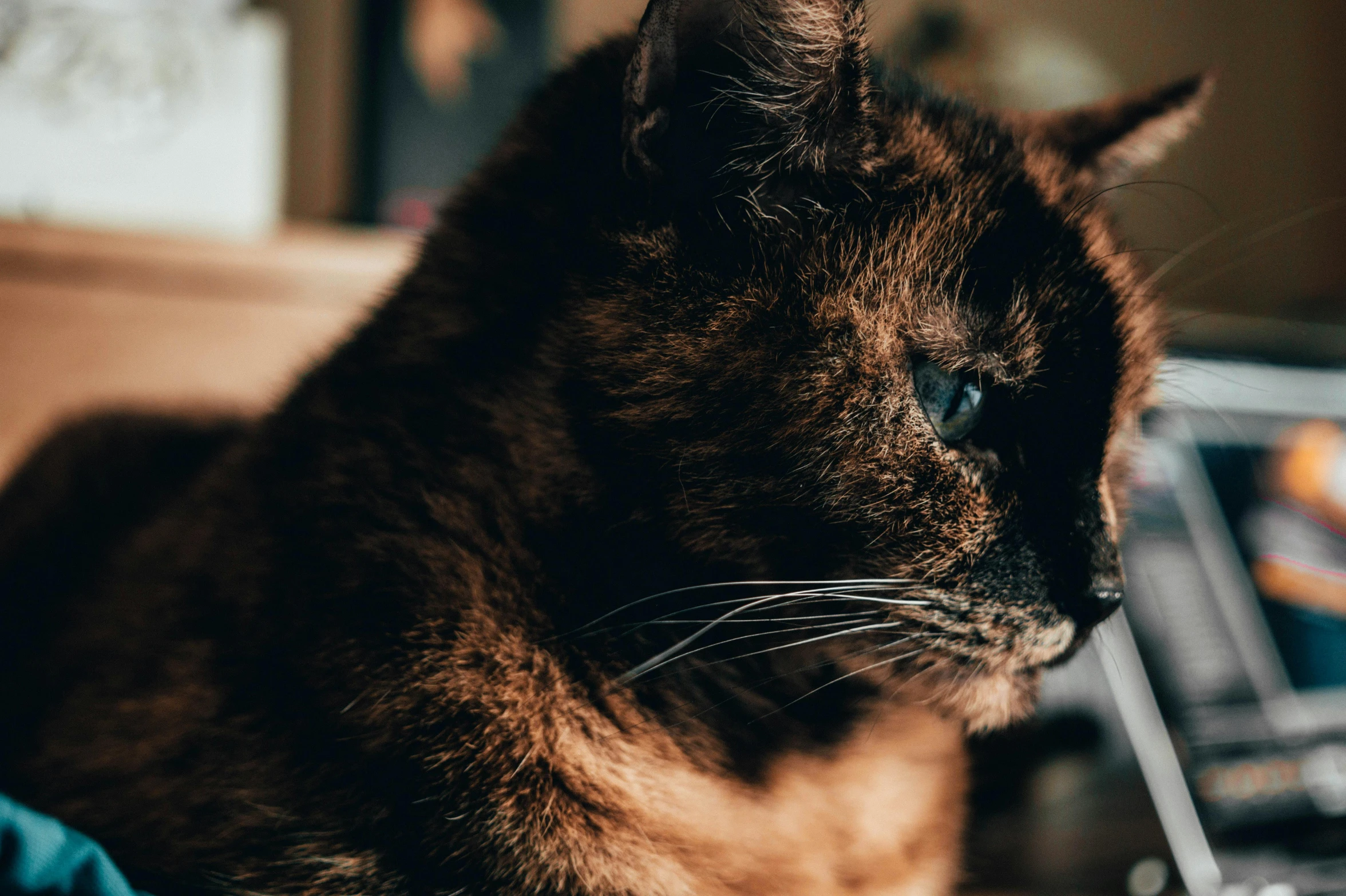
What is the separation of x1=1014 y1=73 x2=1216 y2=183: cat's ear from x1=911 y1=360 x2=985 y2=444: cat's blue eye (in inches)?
10.4

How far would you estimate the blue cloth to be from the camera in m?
0.39

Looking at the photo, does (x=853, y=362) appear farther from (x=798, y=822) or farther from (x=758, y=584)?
(x=798, y=822)

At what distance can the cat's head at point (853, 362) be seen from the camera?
0.47m

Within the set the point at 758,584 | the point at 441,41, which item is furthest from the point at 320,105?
the point at 758,584

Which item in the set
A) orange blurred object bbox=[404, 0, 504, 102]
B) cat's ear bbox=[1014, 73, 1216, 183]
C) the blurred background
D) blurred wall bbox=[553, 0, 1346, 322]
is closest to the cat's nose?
the blurred background

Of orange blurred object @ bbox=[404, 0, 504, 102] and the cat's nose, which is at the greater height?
orange blurred object @ bbox=[404, 0, 504, 102]

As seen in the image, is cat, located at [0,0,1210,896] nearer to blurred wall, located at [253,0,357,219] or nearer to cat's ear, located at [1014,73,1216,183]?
cat's ear, located at [1014,73,1216,183]

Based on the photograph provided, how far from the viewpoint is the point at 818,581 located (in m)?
0.46

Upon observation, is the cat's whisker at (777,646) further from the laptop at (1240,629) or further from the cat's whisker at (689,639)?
the laptop at (1240,629)

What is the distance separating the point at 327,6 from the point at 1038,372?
119 centimetres

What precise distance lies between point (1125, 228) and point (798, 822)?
25.6 inches

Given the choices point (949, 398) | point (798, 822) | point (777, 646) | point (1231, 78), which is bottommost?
point (798, 822)

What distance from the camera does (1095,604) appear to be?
50 centimetres

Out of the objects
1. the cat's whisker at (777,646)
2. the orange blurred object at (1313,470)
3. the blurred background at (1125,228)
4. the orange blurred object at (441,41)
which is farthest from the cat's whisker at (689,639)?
the orange blurred object at (441,41)
